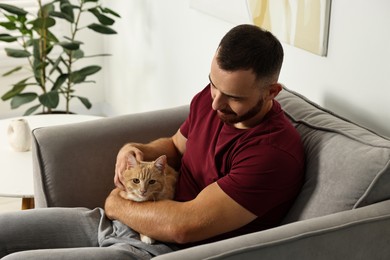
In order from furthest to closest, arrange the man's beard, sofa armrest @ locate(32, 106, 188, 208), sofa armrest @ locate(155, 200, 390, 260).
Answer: sofa armrest @ locate(32, 106, 188, 208), the man's beard, sofa armrest @ locate(155, 200, 390, 260)

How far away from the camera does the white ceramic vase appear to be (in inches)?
98.8

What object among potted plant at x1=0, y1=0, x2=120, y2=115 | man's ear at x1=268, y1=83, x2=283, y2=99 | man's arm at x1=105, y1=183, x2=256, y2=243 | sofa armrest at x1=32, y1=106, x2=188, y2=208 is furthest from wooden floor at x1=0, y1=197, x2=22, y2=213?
man's ear at x1=268, y1=83, x2=283, y2=99

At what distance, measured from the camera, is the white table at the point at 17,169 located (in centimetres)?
226

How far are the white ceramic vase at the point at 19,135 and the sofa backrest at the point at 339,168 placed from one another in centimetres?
114

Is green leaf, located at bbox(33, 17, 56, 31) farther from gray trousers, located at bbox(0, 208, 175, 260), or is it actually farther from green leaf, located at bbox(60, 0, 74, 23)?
gray trousers, located at bbox(0, 208, 175, 260)

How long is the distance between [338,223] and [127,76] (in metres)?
2.39

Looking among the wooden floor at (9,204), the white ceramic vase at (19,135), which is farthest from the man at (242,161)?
the wooden floor at (9,204)

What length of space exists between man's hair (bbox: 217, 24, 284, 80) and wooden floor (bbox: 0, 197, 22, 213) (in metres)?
1.82

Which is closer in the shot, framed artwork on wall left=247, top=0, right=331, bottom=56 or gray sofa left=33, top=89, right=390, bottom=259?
gray sofa left=33, top=89, right=390, bottom=259

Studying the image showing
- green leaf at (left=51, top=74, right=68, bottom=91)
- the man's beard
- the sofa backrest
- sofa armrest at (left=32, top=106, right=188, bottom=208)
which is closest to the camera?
the sofa backrest

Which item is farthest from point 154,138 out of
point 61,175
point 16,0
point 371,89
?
point 16,0

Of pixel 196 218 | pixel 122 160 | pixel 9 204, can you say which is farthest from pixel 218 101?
pixel 9 204

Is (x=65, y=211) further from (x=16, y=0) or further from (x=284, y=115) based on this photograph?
(x=16, y=0)

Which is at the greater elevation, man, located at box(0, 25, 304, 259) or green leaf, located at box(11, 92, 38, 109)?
man, located at box(0, 25, 304, 259)
